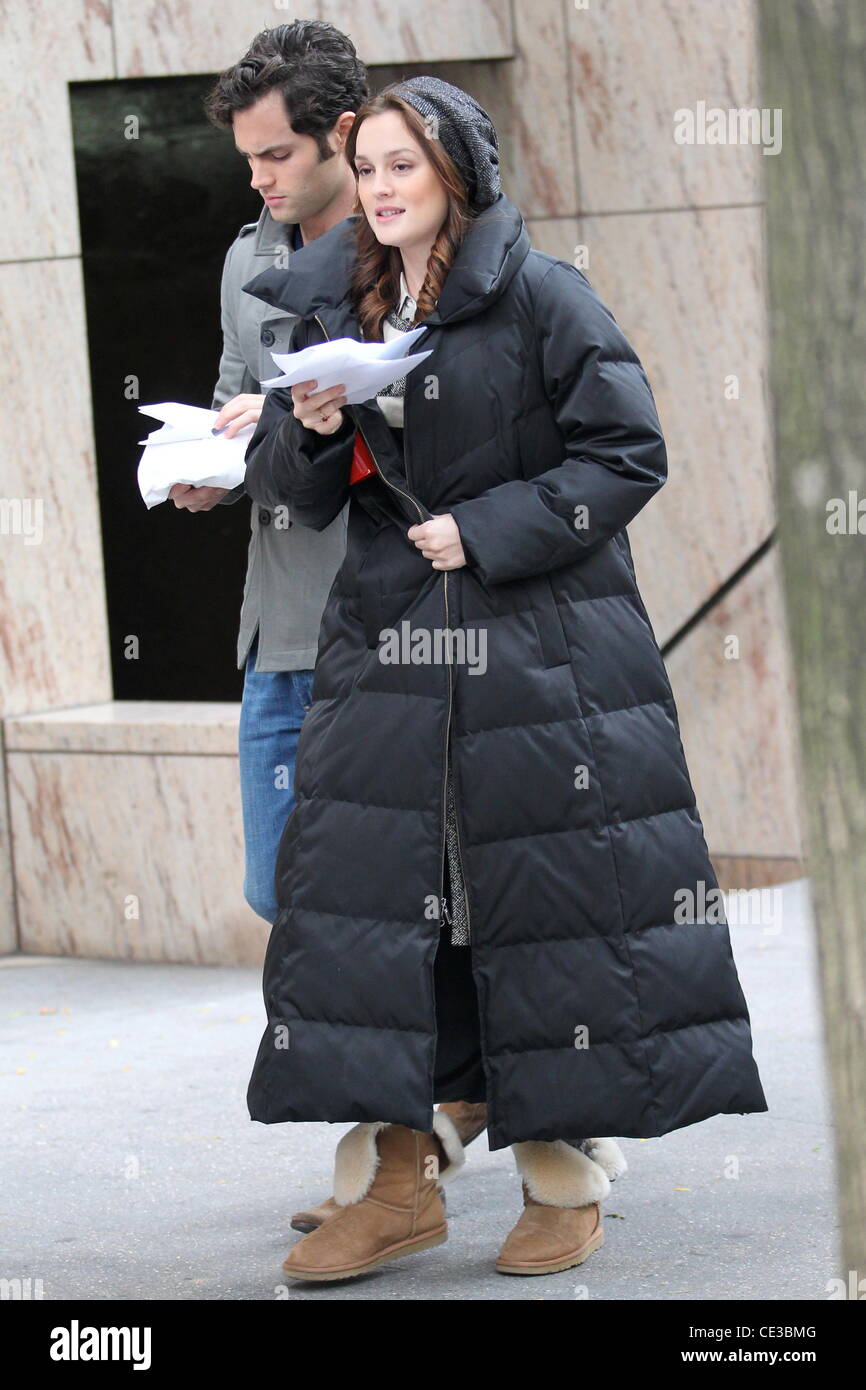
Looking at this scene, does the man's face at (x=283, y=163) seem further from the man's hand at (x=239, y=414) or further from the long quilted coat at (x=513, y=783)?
the long quilted coat at (x=513, y=783)

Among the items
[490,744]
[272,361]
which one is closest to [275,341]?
[272,361]

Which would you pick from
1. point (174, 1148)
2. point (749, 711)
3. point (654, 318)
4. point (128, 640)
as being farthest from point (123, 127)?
point (174, 1148)

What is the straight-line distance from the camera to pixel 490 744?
3354 millimetres

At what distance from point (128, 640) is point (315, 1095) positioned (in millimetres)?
4065

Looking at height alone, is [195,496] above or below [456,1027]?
above

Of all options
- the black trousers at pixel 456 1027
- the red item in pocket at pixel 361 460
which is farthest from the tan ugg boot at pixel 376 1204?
the red item in pocket at pixel 361 460

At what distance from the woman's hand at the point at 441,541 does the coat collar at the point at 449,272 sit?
1.09ft

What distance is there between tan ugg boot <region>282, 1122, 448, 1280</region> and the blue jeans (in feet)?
1.69

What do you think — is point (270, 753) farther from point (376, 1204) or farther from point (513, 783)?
point (376, 1204)

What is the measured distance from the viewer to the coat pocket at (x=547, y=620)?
11.1 ft

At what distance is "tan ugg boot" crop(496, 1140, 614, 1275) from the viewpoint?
3.52 m

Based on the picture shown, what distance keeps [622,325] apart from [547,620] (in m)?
4.77

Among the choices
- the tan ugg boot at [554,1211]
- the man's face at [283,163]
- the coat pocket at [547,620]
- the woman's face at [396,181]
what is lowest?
the tan ugg boot at [554,1211]

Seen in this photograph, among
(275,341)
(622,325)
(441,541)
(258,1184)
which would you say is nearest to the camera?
(441,541)
